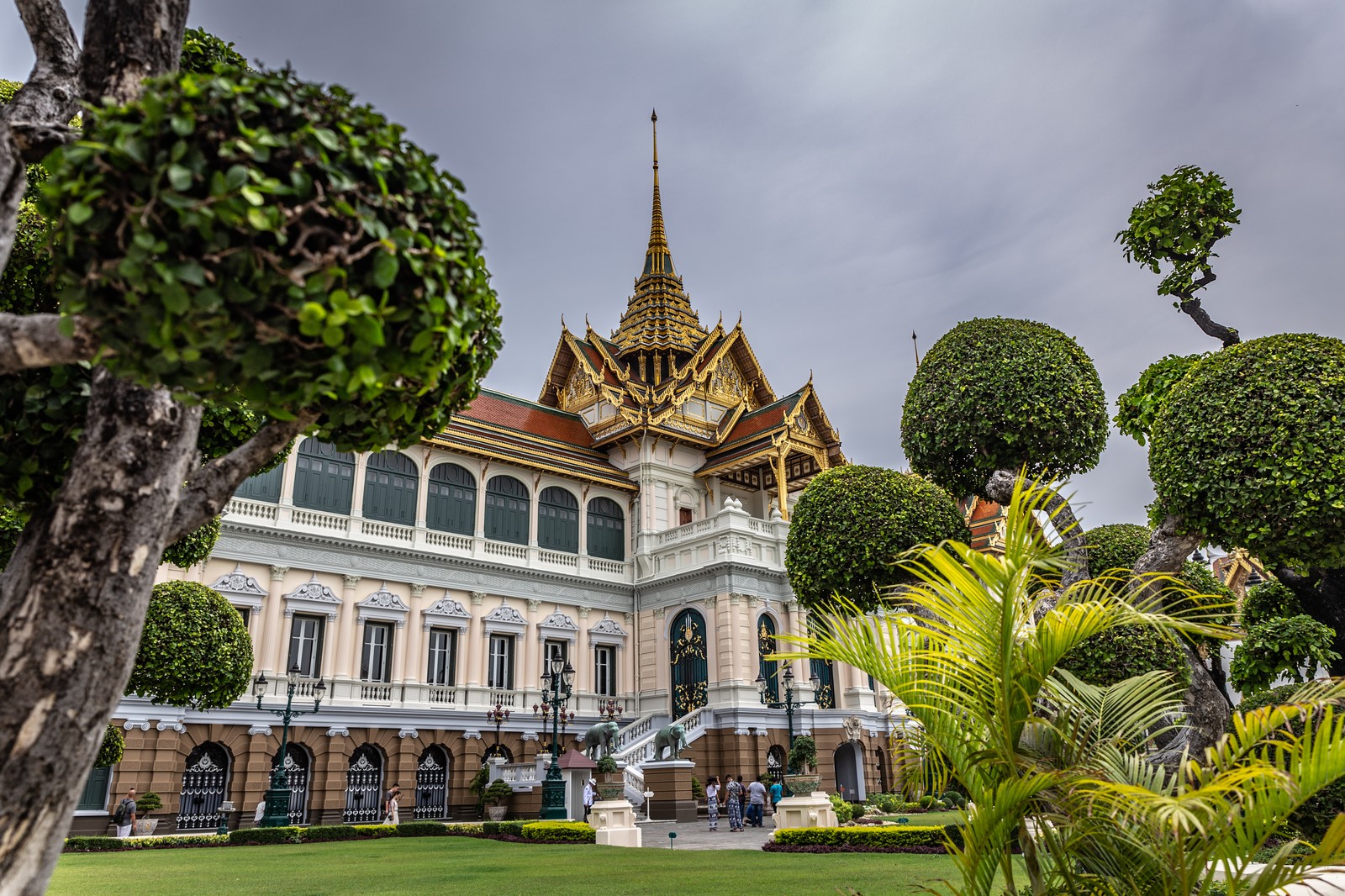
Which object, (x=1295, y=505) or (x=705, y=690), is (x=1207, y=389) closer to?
(x=1295, y=505)

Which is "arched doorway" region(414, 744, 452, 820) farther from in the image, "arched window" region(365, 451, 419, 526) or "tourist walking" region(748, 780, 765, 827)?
"tourist walking" region(748, 780, 765, 827)

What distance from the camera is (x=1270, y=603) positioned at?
14.0 m

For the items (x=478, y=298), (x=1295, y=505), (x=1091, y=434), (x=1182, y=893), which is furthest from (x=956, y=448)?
(x=478, y=298)

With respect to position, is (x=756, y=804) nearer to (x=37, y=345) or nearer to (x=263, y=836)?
(x=263, y=836)

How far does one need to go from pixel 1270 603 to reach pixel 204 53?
1544 centimetres

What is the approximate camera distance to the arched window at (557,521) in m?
29.9

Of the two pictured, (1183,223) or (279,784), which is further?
(279,784)

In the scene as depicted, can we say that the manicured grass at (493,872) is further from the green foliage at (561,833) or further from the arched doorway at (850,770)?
the arched doorway at (850,770)

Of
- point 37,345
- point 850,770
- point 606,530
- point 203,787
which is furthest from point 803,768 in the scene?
point 37,345

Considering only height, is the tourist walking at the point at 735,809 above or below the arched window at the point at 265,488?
below

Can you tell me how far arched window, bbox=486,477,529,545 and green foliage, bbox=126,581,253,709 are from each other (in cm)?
1382

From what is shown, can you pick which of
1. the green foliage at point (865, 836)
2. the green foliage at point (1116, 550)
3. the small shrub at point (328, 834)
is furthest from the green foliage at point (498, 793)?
the green foliage at point (1116, 550)

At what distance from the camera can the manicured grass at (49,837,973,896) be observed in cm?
971

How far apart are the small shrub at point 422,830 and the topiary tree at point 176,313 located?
18054 millimetres
